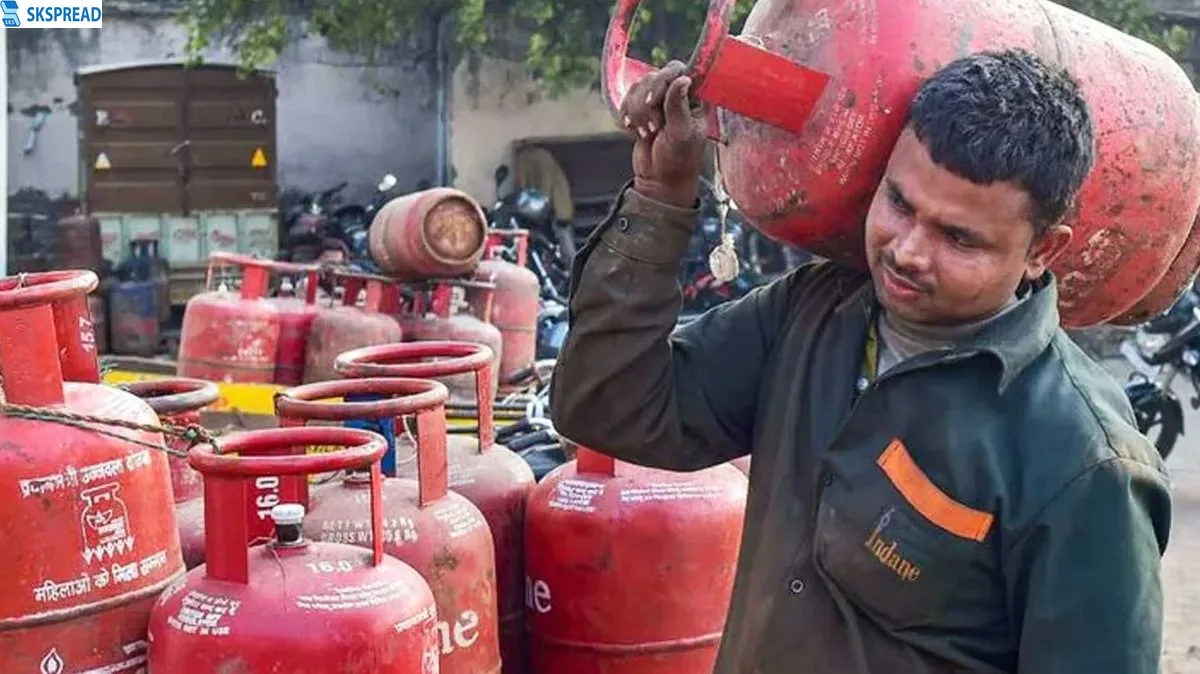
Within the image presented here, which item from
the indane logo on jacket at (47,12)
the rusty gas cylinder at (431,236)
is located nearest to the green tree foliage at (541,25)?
the rusty gas cylinder at (431,236)

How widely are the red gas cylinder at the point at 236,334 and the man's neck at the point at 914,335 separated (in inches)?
197

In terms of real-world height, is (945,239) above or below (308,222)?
above

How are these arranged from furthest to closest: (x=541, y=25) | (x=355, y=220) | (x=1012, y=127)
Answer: (x=355, y=220)
(x=541, y=25)
(x=1012, y=127)

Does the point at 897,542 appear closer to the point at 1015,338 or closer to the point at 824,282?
the point at 1015,338

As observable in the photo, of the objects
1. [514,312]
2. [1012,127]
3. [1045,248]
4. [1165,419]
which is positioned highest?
[1012,127]

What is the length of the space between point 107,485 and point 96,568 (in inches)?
5.4

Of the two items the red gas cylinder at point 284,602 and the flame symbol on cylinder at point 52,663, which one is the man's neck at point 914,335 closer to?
the red gas cylinder at point 284,602

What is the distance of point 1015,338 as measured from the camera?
5.68 feet

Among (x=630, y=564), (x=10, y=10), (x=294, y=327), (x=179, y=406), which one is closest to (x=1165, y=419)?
(x=294, y=327)

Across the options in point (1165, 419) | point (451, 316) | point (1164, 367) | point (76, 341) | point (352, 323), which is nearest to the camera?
point (76, 341)

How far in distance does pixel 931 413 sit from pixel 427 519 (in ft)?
4.52

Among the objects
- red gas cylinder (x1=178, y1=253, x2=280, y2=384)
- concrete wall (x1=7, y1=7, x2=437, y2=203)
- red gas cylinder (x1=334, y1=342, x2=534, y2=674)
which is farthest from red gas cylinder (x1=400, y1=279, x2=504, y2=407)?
concrete wall (x1=7, y1=7, x2=437, y2=203)

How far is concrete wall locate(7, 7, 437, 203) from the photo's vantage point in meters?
13.2

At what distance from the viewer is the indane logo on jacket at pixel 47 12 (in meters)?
5.28
